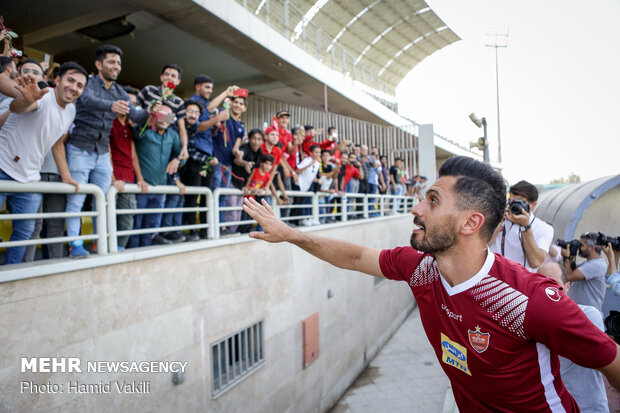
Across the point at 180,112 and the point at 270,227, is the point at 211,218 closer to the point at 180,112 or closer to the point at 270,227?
the point at 180,112

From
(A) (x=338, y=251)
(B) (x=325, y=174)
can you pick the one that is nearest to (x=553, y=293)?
(A) (x=338, y=251)

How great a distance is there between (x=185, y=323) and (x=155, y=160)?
203 centimetres

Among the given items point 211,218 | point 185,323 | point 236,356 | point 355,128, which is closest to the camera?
point 185,323

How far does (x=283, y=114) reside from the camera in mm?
7016

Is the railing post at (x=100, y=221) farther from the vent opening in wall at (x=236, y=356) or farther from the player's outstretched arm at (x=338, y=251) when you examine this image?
the vent opening in wall at (x=236, y=356)

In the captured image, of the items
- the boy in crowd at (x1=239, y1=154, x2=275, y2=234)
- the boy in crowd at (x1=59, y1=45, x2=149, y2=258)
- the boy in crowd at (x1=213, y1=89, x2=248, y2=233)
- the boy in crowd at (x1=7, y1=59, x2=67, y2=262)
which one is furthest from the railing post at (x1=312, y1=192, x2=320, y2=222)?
the boy in crowd at (x1=7, y1=59, x2=67, y2=262)

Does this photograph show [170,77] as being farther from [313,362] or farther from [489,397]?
[313,362]

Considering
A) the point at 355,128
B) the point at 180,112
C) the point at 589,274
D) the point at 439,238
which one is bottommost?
the point at 589,274

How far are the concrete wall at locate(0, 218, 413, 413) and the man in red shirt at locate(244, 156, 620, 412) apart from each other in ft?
7.25

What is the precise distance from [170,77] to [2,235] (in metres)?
2.58

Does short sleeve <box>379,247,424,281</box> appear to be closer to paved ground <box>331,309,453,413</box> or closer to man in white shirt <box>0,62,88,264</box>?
man in white shirt <box>0,62,88,264</box>

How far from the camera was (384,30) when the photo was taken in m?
24.4

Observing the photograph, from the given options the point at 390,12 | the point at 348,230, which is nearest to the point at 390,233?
the point at 348,230

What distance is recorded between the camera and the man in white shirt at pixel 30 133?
3.07m
